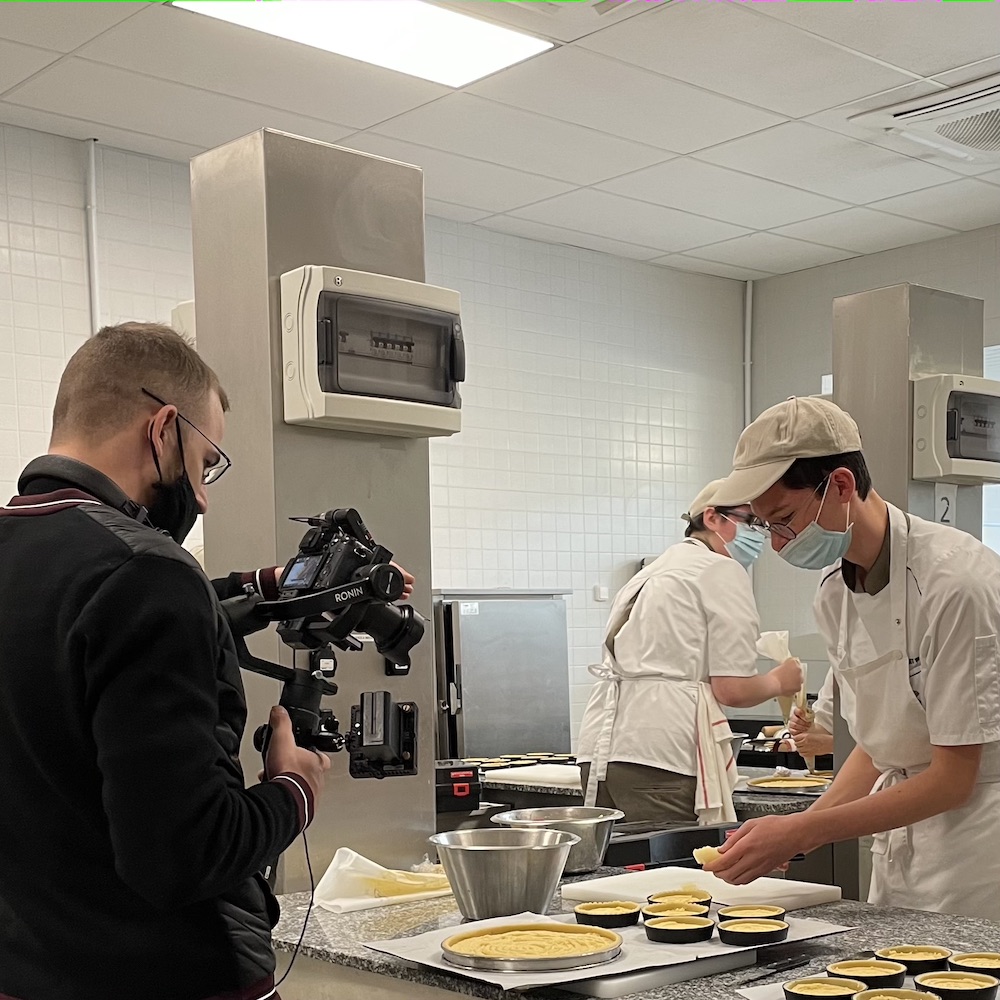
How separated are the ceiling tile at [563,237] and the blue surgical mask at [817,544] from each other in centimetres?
431

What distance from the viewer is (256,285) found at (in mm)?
2652

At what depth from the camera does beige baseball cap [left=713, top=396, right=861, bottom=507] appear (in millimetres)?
2443

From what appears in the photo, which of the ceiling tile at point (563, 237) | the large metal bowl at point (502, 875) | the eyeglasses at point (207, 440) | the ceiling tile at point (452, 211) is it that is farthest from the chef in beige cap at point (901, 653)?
the ceiling tile at point (563, 237)

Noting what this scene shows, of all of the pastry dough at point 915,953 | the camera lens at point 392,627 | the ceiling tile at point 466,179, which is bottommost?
the pastry dough at point 915,953

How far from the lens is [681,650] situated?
13.1ft

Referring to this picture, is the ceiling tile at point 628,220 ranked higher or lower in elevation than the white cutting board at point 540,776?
higher

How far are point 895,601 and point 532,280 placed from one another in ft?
15.4

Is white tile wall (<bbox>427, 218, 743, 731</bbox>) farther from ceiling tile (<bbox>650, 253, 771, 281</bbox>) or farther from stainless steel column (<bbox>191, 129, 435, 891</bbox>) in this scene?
stainless steel column (<bbox>191, 129, 435, 891</bbox>)

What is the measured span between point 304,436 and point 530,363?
4359 millimetres

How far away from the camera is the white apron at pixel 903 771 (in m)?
2.42

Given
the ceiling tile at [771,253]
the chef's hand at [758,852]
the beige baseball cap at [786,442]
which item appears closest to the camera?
the chef's hand at [758,852]

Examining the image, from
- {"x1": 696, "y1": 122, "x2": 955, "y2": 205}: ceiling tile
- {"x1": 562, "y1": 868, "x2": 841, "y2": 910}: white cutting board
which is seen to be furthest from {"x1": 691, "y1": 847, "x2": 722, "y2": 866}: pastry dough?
{"x1": 696, "y1": 122, "x2": 955, "y2": 205}: ceiling tile

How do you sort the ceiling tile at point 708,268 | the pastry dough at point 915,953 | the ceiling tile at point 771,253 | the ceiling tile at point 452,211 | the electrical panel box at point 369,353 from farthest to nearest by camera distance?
the ceiling tile at point 708,268 < the ceiling tile at point 771,253 < the ceiling tile at point 452,211 < the electrical panel box at point 369,353 < the pastry dough at point 915,953

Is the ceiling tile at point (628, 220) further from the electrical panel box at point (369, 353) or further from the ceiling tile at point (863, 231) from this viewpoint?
the electrical panel box at point (369, 353)
